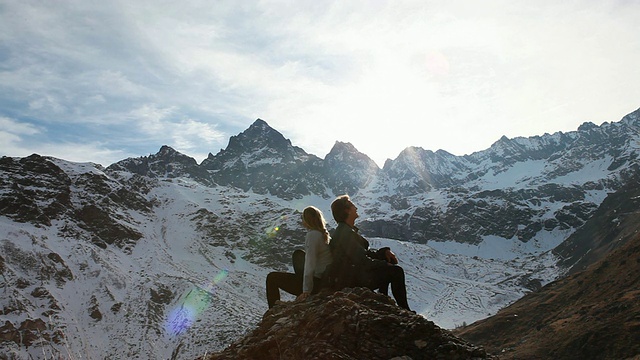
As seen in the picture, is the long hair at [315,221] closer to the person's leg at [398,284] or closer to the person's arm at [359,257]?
the person's arm at [359,257]

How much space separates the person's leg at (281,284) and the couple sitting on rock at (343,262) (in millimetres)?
1740

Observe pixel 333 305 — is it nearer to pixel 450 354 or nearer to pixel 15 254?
pixel 450 354

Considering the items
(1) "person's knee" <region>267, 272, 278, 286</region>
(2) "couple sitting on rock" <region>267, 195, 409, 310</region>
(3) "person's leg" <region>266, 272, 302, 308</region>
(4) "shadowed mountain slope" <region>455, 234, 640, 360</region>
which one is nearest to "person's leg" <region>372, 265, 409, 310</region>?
(2) "couple sitting on rock" <region>267, 195, 409, 310</region>

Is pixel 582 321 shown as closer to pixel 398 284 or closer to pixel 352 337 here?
pixel 398 284

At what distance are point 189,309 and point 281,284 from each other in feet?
474

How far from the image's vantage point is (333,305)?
7945 millimetres

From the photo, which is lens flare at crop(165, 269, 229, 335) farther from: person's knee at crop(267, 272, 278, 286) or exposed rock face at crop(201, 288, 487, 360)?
exposed rock face at crop(201, 288, 487, 360)

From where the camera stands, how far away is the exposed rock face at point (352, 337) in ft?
22.9

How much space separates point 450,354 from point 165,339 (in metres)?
134

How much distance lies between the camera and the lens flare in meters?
135

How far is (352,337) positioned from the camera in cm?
725

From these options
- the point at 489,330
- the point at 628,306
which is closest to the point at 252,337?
the point at 628,306

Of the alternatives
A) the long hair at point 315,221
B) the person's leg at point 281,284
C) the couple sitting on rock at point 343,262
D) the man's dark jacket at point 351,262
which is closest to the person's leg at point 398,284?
the couple sitting on rock at point 343,262

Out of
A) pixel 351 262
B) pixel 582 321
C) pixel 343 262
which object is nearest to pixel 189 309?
pixel 582 321
